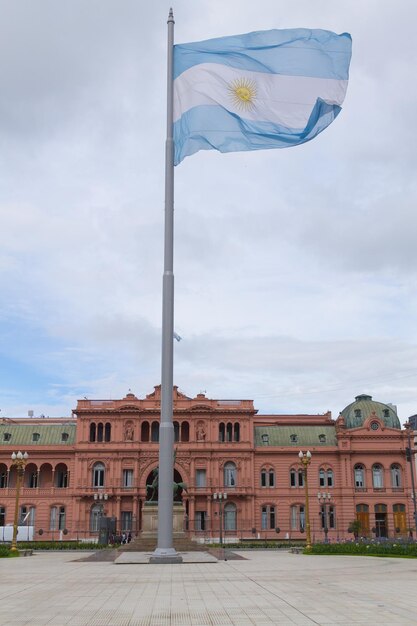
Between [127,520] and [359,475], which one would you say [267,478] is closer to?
[359,475]

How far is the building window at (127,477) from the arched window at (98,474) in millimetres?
2788

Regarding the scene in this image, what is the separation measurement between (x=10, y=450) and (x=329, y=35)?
245ft

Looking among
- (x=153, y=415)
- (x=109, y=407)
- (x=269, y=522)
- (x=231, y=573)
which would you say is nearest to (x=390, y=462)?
(x=269, y=522)

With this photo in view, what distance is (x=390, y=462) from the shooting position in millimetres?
88188

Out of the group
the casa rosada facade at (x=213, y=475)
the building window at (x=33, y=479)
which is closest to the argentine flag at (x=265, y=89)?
the casa rosada facade at (x=213, y=475)

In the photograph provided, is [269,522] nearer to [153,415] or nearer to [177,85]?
[153,415]

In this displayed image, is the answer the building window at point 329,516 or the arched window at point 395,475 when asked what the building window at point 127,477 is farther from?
the arched window at point 395,475

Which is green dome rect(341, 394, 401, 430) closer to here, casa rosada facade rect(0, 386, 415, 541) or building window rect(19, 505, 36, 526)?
casa rosada facade rect(0, 386, 415, 541)

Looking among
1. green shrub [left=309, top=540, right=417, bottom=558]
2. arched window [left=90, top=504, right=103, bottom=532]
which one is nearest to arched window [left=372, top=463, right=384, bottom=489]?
arched window [left=90, top=504, right=103, bottom=532]

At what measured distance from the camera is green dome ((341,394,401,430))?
91.4m

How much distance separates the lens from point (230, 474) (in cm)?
8788

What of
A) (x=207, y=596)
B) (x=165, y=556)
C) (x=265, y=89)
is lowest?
(x=207, y=596)

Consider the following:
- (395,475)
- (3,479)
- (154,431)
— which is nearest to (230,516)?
(154,431)

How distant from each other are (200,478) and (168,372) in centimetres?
6078
